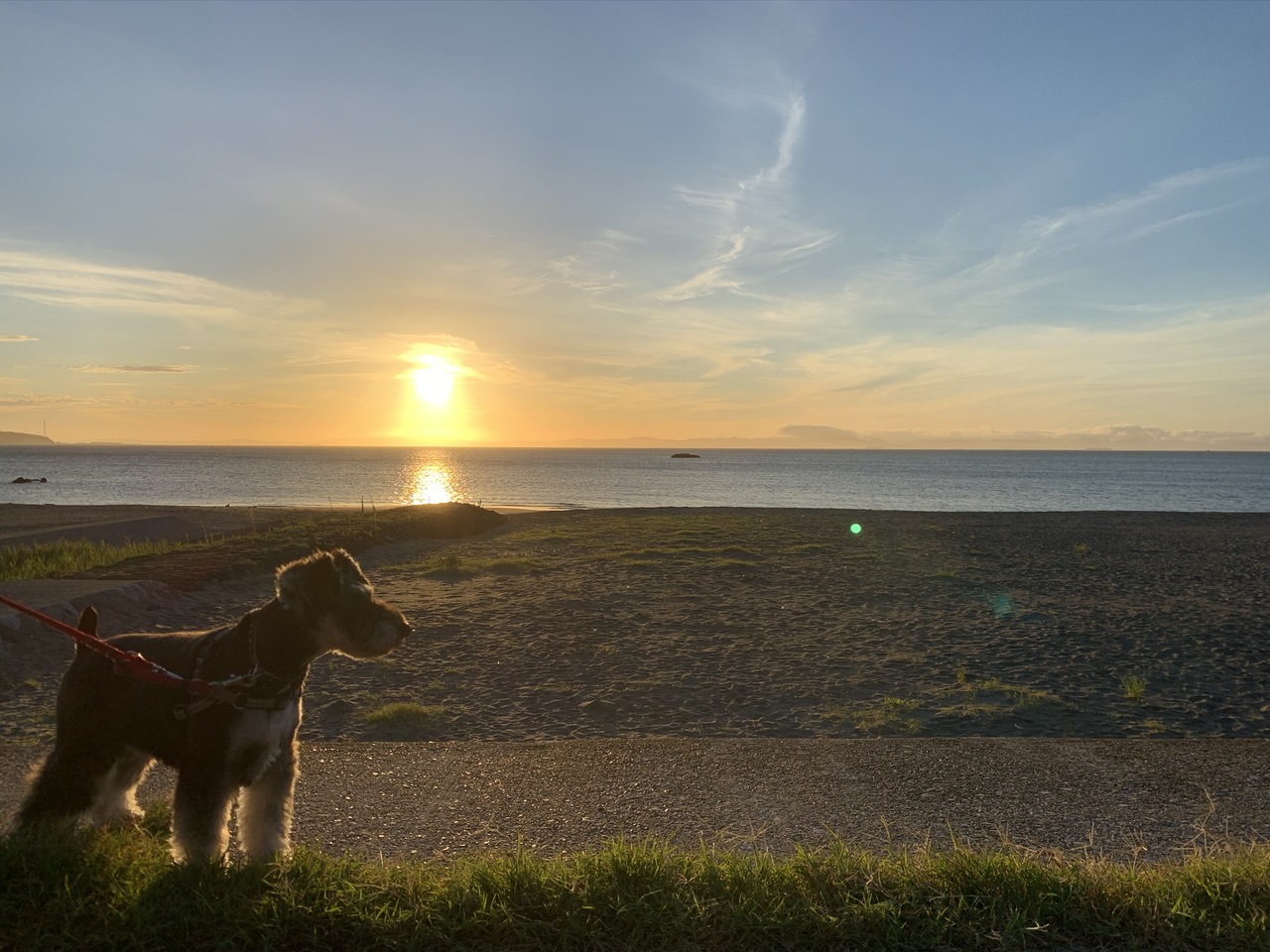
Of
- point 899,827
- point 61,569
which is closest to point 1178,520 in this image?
point 899,827

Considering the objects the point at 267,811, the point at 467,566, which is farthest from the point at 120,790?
the point at 467,566

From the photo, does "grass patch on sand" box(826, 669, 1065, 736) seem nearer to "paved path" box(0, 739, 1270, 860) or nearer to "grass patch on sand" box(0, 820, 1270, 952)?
"paved path" box(0, 739, 1270, 860)

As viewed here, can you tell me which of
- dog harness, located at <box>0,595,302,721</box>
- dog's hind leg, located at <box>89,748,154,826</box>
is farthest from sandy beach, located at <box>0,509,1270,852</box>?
dog harness, located at <box>0,595,302,721</box>

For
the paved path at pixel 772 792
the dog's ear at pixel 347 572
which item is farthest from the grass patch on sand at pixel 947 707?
the dog's ear at pixel 347 572

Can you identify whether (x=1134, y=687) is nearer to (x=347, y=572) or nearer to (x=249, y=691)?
(x=347, y=572)

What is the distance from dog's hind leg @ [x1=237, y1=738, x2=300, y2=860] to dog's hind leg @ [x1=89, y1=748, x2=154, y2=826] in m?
0.62

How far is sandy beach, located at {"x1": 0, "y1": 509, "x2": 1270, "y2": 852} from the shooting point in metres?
6.43

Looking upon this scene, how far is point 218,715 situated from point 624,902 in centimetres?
210

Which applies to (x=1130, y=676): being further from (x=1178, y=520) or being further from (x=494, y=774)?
(x=1178, y=520)

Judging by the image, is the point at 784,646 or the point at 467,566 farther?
the point at 467,566

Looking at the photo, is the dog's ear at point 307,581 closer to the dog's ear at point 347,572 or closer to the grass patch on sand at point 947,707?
the dog's ear at point 347,572

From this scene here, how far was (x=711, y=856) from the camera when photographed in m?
4.27

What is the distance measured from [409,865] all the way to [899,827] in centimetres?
298

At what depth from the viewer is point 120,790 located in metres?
4.54
